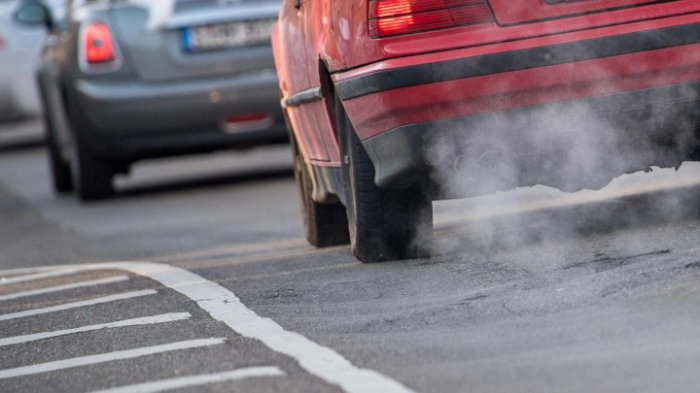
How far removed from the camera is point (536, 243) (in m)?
7.27

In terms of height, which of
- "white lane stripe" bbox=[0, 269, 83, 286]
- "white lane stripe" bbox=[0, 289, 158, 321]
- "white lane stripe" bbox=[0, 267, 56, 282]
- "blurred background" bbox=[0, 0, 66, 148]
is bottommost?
"blurred background" bbox=[0, 0, 66, 148]

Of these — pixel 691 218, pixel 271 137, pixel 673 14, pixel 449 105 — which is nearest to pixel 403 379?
pixel 449 105

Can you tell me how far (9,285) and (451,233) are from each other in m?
2.03

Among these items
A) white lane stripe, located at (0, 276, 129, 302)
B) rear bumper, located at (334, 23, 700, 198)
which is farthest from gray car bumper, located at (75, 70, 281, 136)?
rear bumper, located at (334, 23, 700, 198)

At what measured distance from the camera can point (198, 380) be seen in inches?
191

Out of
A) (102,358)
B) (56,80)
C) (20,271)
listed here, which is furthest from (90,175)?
(102,358)

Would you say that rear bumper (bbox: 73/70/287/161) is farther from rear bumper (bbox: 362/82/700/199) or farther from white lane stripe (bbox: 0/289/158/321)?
rear bumper (bbox: 362/82/700/199)

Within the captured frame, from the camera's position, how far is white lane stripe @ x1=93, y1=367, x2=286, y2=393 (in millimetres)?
4812

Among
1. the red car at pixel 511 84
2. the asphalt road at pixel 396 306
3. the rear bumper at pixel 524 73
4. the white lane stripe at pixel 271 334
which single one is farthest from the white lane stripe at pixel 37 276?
the rear bumper at pixel 524 73

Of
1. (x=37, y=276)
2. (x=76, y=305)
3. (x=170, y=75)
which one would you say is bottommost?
(x=170, y=75)

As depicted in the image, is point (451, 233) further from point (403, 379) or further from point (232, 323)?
point (403, 379)

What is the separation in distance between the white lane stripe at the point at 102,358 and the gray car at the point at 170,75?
7.29 m

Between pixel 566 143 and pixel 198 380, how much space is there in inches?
85.4

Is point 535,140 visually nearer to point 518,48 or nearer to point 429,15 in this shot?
point 518,48
